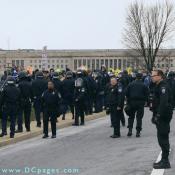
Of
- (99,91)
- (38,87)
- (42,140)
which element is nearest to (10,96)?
(42,140)

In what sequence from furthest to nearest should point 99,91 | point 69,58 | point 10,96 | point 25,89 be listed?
1. point 69,58
2. point 99,91
3. point 25,89
4. point 10,96

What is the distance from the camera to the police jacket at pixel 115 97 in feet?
60.8

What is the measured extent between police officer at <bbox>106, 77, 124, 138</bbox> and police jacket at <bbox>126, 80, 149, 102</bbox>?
30 cm

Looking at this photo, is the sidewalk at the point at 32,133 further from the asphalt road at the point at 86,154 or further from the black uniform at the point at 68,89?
the black uniform at the point at 68,89

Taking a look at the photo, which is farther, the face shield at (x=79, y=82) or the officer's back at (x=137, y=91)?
the face shield at (x=79, y=82)

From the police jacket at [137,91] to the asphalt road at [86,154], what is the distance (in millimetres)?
1118

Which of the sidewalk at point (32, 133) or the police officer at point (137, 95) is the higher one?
the police officer at point (137, 95)

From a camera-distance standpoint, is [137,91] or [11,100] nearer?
[11,100]

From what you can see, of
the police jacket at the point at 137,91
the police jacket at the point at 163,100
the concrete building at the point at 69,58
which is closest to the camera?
the police jacket at the point at 163,100

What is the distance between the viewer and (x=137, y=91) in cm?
1831

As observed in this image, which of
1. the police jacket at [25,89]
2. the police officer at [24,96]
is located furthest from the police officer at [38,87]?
the police jacket at [25,89]

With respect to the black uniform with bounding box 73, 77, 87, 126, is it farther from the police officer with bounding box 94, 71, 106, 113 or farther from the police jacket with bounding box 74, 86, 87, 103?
the police officer with bounding box 94, 71, 106, 113

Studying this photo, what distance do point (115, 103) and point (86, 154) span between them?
3848mm

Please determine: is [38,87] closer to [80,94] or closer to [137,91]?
[80,94]
